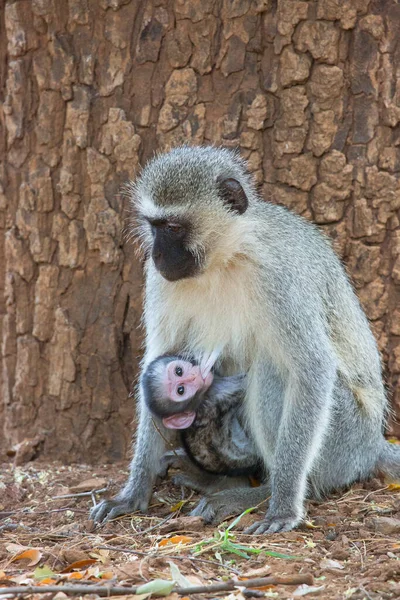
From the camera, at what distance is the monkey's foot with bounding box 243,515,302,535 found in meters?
4.59

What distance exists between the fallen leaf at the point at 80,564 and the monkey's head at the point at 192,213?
1.65 m

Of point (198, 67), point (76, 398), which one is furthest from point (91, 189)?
point (76, 398)

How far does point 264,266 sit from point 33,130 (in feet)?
7.35

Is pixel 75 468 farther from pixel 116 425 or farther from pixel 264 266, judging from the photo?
pixel 264 266

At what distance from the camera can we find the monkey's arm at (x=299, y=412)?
479cm

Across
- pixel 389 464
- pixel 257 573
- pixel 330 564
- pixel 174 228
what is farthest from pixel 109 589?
pixel 389 464

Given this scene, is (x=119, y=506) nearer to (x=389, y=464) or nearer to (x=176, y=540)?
(x=176, y=540)

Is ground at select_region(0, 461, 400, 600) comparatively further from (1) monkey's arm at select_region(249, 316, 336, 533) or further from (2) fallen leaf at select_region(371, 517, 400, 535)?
(1) monkey's arm at select_region(249, 316, 336, 533)

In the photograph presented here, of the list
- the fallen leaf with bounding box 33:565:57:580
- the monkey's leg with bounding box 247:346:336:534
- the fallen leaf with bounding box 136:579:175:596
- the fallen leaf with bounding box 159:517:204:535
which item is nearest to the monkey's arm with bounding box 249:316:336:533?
the monkey's leg with bounding box 247:346:336:534

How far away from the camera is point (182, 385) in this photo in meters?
5.25

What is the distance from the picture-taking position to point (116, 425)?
6.18m

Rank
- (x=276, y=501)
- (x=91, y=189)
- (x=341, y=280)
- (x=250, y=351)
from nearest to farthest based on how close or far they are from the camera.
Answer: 1. (x=276, y=501)
2. (x=250, y=351)
3. (x=341, y=280)
4. (x=91, y=189)

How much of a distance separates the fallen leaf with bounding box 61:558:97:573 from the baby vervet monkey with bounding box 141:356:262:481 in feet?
4.30

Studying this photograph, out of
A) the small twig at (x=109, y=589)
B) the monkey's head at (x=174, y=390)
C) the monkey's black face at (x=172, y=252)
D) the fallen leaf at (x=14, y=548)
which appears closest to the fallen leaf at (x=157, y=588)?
the small twig at (x=109, y=589)
